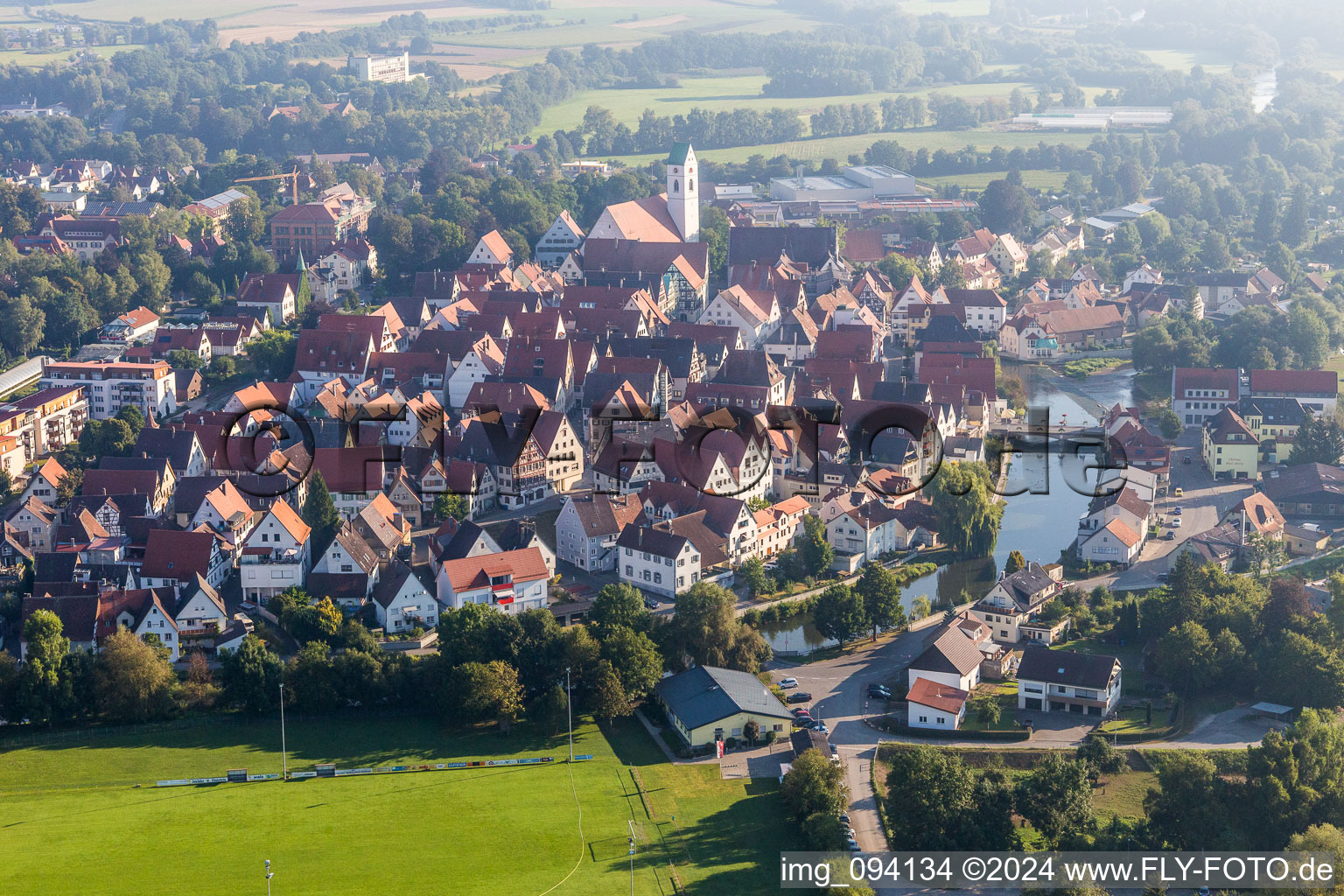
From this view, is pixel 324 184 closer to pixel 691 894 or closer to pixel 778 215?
pixel 778 215

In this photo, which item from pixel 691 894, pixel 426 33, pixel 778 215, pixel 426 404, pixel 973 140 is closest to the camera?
pixel 691 894

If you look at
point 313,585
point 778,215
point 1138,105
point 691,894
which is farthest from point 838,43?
point 691,894

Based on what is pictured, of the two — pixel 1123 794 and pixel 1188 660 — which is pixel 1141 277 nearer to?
pixel 1188 660

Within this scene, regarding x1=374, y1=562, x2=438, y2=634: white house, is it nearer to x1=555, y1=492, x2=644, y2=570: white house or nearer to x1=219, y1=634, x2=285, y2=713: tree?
x1=219, y1=634, x2=285, y2=713: tree

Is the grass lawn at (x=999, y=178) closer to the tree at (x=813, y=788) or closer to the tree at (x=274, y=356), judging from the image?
the tree at (x=274, y=356)

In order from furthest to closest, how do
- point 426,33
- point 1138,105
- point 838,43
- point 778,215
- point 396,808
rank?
point 426,33 < point 838,43 < point 1138,105 < point 778,215 < point 396,808
